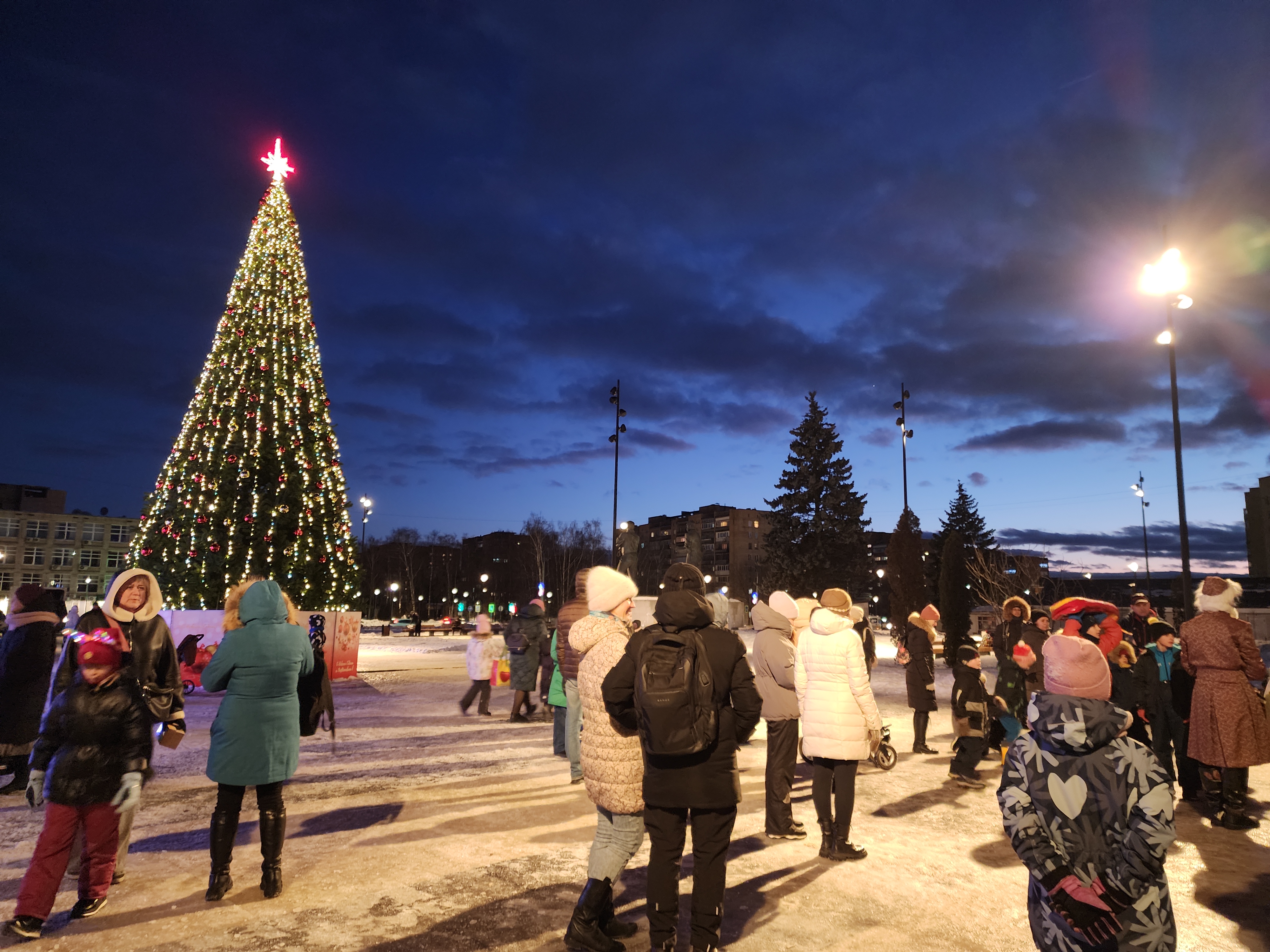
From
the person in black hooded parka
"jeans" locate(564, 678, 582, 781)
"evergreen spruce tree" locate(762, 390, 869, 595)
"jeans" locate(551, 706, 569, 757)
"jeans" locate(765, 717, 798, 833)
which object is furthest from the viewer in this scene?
"evergreen spruce tree" locate(762, 390, 869, 595)

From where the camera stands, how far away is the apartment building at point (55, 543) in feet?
333

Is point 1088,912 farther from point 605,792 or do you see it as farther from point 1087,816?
point 605,792

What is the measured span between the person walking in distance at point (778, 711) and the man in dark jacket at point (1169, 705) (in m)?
3.81

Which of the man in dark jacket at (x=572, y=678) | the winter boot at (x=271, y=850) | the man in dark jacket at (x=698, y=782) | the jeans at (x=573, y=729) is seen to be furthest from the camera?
the jeans at (x=573, y=729)

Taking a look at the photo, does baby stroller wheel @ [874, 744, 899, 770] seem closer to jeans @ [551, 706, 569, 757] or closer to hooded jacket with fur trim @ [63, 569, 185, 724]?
jeans @ [551, 706, 569, 757]

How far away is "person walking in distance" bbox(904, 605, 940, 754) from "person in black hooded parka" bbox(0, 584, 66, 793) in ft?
30.1

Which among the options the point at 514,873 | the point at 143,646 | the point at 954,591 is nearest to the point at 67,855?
the point at 143,646

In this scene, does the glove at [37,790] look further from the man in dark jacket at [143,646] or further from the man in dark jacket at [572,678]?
the man in dark jacket at [572,678]

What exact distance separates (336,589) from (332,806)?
14.1m

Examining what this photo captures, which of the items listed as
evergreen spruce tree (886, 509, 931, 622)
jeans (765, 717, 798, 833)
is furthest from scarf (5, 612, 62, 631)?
evergreen spruce tree (886, 509, 931, 622)

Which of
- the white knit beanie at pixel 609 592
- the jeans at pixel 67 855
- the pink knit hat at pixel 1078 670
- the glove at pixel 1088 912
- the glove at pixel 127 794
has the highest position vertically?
the white knit beanie at pixel 609 592

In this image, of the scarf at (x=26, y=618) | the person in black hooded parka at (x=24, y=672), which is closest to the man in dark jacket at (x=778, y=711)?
the person in black hooded parka at (x=24, y=672)

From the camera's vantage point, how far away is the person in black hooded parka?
266 inches

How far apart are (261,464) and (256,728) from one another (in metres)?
16.2
